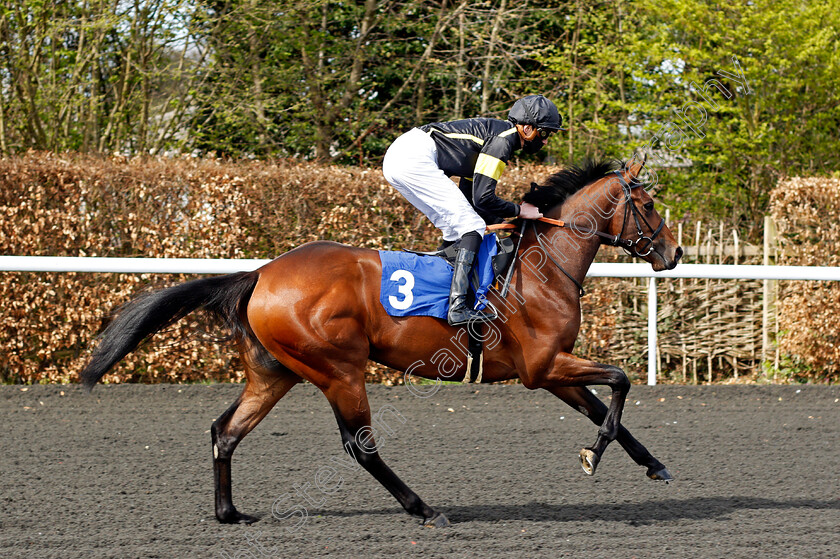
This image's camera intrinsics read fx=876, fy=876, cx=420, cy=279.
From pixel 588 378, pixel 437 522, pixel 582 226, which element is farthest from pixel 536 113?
pixel 437 522

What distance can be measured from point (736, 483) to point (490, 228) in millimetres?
1898

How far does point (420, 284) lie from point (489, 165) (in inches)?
24.6

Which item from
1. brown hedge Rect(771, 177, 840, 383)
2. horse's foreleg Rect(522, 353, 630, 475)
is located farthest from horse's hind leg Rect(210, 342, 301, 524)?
brown hedge Rect(771, 177, 840, 383)

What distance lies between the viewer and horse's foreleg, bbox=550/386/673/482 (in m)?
4.13

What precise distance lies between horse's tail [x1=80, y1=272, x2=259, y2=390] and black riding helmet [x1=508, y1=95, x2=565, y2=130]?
1438mm

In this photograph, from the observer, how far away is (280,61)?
11406 mm

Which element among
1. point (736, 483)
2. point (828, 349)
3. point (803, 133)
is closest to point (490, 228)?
point (736, 483)

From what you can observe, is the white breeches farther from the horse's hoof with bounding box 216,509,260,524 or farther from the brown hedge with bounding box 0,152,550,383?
the brown hedge with bounding box 0,152,550,383

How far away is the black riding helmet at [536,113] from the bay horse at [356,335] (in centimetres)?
51

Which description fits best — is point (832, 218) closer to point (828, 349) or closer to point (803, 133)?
point (828, 349)

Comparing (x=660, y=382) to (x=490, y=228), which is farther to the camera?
(x=660, y=382)

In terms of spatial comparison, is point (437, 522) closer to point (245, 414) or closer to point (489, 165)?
point (245, 414)

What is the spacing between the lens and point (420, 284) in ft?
13.2

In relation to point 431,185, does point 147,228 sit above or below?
below
